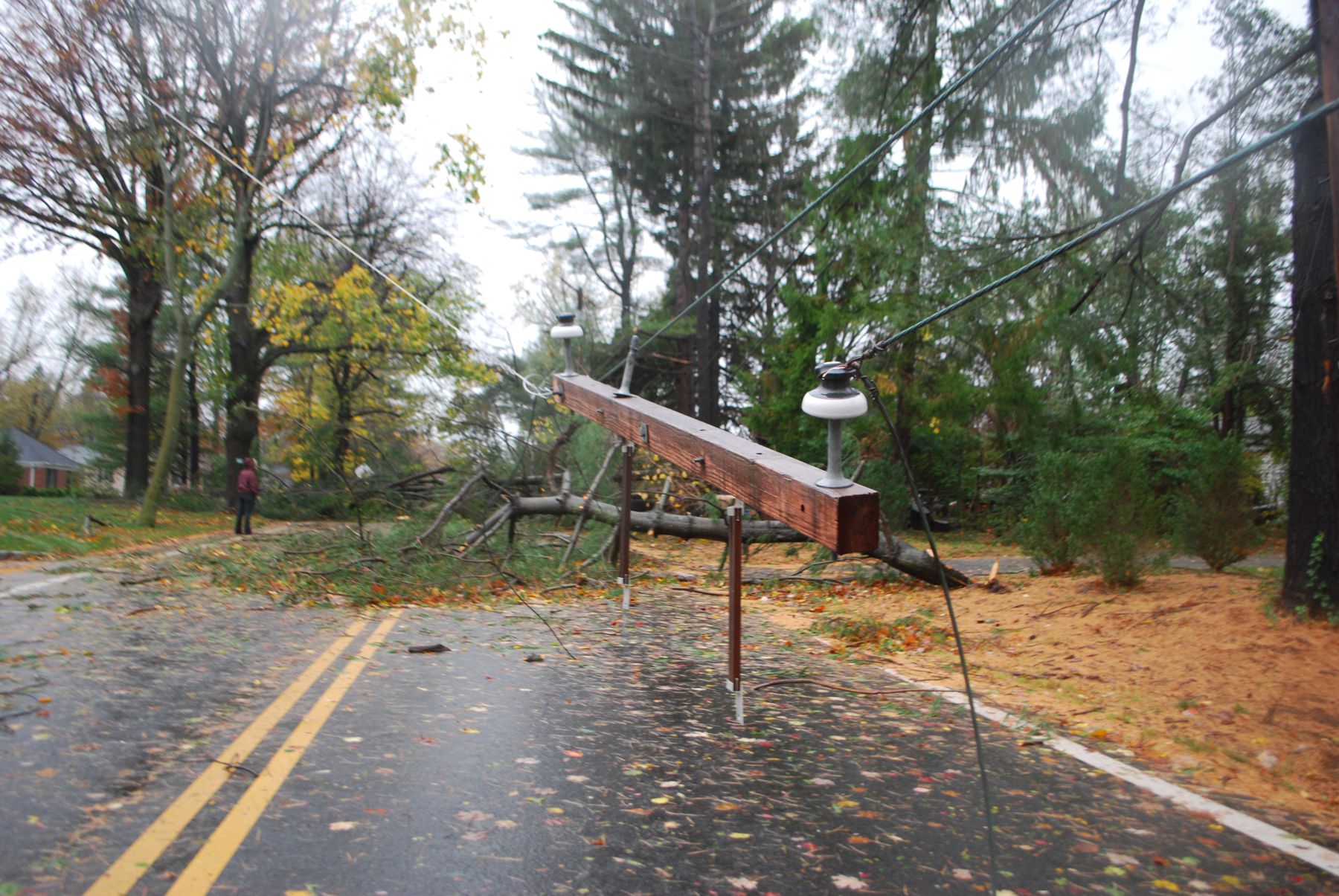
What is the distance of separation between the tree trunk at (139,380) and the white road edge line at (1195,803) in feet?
97.2

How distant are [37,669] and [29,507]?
20121mm

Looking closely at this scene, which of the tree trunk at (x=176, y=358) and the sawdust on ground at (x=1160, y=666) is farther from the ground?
the tree trunk at (x=176, y=358)

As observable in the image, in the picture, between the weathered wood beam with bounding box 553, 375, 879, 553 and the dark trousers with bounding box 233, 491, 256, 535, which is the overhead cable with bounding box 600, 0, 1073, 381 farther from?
the dark trousers with bounding box 233, 491, 256, 535

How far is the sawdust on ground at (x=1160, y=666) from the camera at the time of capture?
5129mm

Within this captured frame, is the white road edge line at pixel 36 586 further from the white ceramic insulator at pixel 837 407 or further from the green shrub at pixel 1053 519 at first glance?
the green shrub at pixel 1053 519

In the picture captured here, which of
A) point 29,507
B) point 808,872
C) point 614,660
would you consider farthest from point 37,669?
point 29,507

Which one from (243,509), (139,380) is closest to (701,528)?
(243,509)

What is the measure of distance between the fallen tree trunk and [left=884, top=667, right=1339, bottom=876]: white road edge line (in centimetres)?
568

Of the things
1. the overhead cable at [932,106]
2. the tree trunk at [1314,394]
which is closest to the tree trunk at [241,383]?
the overhead cable at [932,106]

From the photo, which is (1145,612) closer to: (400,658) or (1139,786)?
(1139,786)

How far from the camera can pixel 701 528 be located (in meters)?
14.8

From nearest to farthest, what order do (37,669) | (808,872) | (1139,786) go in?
(808,872) → (1139,786) → (37,669)

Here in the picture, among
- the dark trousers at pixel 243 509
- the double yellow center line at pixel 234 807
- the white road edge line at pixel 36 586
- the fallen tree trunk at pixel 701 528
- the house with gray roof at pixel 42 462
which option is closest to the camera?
the double yellow center line at pixel 234 807

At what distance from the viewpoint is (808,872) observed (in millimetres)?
3559
